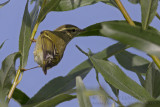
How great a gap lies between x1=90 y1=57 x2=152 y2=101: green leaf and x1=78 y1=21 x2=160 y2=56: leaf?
0.91 ft

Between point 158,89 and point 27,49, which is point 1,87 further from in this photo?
point 158,89

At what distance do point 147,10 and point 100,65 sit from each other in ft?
0.74

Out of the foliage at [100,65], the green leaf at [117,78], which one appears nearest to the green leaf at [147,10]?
the foliage at [100,65]

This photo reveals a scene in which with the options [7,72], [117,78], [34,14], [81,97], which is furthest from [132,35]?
[34,14]

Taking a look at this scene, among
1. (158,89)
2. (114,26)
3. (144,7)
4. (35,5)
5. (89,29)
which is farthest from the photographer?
(35,5)

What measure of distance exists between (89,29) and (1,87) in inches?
15.6

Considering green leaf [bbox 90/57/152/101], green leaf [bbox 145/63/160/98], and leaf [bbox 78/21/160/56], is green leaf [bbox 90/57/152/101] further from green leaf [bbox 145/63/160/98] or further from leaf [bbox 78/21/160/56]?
leaf [bbox 78/21/160/56]

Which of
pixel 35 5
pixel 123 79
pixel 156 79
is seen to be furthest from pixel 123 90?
pixel 35 5

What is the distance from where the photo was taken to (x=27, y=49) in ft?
3.83

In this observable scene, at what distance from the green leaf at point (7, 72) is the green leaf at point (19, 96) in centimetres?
9

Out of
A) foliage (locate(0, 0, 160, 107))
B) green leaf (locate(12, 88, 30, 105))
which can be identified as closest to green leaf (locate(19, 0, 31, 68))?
foliage (locate(0, 0, 160, 107))

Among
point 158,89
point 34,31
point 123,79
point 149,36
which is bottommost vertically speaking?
point 158,89

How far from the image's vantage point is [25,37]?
3.85 feet

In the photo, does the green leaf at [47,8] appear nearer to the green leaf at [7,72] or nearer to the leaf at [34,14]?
the leaf at [34,14]
